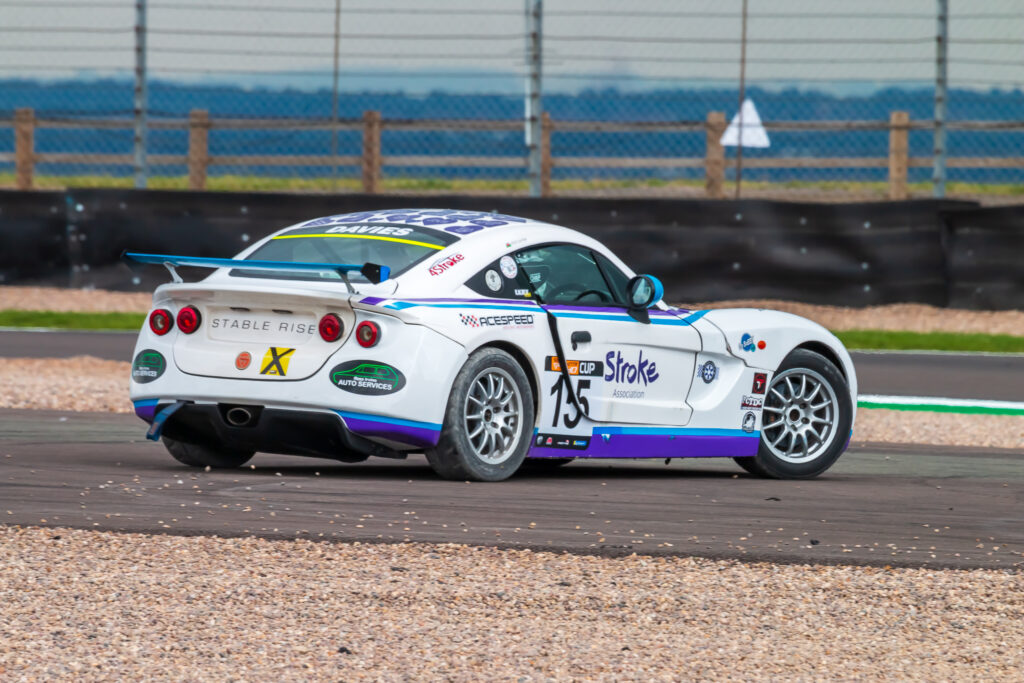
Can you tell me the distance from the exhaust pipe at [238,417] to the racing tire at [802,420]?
9.53 ft

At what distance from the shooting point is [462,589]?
5582 millimetres

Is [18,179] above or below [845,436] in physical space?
above

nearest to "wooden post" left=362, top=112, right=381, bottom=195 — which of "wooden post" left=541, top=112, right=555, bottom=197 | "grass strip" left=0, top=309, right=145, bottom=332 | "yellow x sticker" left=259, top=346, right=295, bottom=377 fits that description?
"wooden post" left=541, top=112, right=555, bottom=197

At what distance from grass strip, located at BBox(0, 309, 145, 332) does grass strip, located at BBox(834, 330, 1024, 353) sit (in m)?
7.92

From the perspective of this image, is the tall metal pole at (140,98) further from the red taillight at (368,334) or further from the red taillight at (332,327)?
the red taillight at (368,334)

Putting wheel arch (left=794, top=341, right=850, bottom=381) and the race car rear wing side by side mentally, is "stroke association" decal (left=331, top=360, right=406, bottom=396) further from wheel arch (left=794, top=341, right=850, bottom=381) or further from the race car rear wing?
wheel arch (left=794, top=341, right=850, bottom=381)

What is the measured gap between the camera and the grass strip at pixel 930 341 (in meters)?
17.3

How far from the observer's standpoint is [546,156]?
67.3ft

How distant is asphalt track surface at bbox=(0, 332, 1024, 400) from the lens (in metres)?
14.1

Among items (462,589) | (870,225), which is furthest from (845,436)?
(870,225)

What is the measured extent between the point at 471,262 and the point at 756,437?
2.03 meters

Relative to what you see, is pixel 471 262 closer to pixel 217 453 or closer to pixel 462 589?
pixel 217 453

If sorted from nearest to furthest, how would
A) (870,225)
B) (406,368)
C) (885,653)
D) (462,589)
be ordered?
(885,653)
(462,589)
(406,368)
(870,225)

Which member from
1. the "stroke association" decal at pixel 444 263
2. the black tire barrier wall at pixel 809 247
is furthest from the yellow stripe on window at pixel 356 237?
the black tire barrier wall at pixel 809 247
